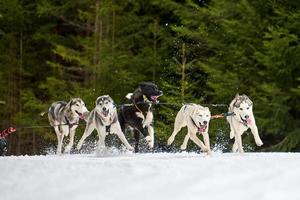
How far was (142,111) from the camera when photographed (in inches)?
284

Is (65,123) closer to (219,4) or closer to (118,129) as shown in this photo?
(118,129)

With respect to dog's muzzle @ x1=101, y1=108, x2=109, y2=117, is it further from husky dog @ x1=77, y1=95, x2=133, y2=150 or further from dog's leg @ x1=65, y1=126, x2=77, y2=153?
dog's leg @ x1=65, y1=126, x2=77, y2=153

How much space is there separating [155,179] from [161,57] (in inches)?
550

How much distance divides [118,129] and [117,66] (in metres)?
12.1

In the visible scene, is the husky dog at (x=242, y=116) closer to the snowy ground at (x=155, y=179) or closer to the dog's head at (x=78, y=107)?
the snowy ground at (x=155, y=179)

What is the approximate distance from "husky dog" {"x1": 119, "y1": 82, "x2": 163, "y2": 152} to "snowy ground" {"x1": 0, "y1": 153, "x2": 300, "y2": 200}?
3.89 feet

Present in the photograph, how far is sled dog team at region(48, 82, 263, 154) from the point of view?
21.5 feet

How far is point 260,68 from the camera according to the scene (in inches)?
629

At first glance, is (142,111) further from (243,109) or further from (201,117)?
(243,109)

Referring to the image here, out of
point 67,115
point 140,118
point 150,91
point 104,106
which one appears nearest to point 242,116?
point 150,91

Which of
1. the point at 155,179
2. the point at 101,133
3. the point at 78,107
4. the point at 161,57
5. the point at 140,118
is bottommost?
the point at 155,179

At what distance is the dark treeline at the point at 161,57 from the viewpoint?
14727 millimetres

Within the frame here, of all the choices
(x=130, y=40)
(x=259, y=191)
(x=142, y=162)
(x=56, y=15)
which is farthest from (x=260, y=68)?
(x=259, y=191)

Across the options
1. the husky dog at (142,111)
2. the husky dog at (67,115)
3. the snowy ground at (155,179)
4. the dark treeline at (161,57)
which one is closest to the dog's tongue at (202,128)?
the snowy ground at (155,179)
